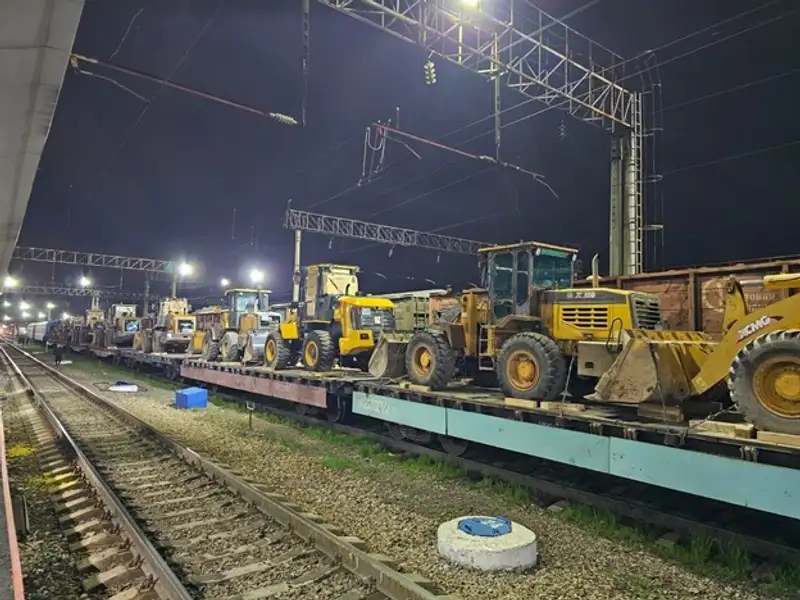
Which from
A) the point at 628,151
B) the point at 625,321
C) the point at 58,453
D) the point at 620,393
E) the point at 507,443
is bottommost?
the point at 58,453

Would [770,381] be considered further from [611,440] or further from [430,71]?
[430,71]

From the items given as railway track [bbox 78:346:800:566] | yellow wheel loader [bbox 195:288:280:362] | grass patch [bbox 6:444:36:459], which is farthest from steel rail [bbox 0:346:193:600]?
yellow wheel loader [bbox 195:288:280:362]

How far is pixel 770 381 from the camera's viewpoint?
4.98 metres

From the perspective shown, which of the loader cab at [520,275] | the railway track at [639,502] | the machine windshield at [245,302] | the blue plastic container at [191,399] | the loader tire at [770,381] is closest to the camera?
the loader tire at [770,381]

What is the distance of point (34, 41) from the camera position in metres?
3.10

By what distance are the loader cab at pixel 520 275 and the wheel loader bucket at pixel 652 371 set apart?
7.34 ft

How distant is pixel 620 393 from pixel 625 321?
1.34 metres

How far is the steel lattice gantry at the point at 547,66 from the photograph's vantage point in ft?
37.9

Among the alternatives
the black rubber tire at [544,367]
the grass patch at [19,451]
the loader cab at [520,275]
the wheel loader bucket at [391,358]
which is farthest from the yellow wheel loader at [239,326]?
the black rubber tire at [544,367]

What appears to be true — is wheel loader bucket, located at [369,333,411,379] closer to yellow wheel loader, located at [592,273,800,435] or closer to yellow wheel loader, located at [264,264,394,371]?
yellow wheel loader, located at [264,264,394,371]

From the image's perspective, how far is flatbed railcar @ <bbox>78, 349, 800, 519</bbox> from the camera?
177 inches

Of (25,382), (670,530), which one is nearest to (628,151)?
(670,530)

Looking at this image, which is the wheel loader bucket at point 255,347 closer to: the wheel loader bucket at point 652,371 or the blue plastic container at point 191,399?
the blue plastic container at point 191,399

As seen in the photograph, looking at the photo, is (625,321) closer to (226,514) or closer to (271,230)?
(226,514)
